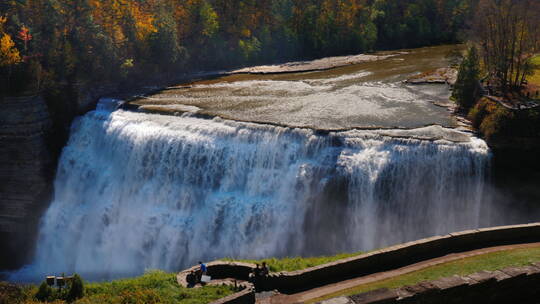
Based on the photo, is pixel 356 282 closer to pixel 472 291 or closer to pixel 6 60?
pixel 472 291

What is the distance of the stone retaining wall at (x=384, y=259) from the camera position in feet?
46.9

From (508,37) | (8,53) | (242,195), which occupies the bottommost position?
(242,195)

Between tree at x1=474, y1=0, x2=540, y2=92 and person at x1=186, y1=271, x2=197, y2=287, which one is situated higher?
tree at x1=474, y1=0, x2=540, y2=92

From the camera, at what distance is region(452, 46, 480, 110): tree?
89.0 feet

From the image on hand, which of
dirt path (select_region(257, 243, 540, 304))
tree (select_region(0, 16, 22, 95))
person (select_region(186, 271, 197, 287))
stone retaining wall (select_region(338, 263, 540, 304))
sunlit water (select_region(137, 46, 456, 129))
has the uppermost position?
tree (select_region(0, 16, 22, 95))

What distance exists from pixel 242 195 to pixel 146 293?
397 inches

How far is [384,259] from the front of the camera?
14.7 meters

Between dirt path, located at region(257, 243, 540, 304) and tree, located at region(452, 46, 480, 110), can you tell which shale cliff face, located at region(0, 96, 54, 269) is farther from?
tree, located at region(452, 46, 480, 110)

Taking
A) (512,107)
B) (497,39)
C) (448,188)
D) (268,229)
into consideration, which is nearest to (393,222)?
(448,188)

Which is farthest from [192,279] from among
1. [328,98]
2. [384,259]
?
[328,98]

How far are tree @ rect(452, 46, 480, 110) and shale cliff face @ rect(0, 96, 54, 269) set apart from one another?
23489 mm

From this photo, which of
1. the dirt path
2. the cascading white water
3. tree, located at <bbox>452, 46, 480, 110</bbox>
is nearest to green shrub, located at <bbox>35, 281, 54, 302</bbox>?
the dirt path

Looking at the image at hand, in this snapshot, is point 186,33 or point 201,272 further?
point 186,33

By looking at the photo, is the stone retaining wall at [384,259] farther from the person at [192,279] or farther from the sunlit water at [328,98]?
the sunlit water at [328,98]
